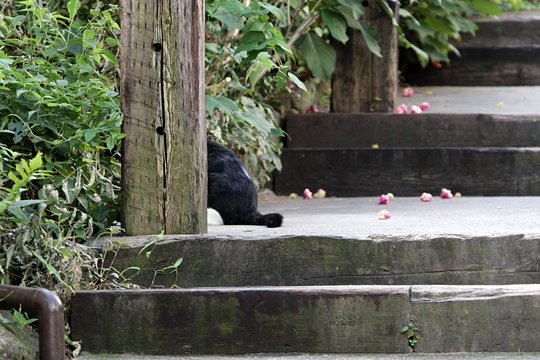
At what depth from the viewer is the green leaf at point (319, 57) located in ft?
20.0

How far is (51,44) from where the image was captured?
391 cm

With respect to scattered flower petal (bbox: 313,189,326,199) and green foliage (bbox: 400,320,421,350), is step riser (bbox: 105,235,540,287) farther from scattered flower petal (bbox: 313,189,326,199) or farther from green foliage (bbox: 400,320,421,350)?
scattered flower petal (bbox: 313,189,326,199)

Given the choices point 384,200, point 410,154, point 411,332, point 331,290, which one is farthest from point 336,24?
point 411,332

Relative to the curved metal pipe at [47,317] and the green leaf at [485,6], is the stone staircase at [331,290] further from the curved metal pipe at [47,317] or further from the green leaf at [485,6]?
the green leaf at [485,6]

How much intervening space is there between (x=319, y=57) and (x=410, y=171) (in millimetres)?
955

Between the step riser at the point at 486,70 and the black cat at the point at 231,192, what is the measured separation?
3.24 meters

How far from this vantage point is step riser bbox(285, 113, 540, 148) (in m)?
6.00

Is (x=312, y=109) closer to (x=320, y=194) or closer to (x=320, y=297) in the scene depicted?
(x=320, y=194)

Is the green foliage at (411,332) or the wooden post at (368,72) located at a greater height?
the wooden post at (368,72)

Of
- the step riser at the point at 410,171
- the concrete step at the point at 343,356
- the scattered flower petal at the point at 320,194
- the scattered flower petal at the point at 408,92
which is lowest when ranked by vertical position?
the concrete step at the point at 343,356

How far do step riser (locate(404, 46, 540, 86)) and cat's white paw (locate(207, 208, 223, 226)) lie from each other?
11.3 feet

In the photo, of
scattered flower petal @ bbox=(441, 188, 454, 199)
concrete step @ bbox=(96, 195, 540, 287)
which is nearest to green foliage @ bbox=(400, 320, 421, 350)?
concrete step @ bbox=(96, 195, 540, 287)

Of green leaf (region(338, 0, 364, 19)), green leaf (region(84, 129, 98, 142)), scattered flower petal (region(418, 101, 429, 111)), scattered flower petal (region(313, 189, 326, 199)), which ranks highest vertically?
green leaf (region(338, 0, 364, 19))

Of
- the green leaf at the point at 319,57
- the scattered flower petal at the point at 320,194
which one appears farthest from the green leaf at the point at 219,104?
the green leaf at the point at 319,57
